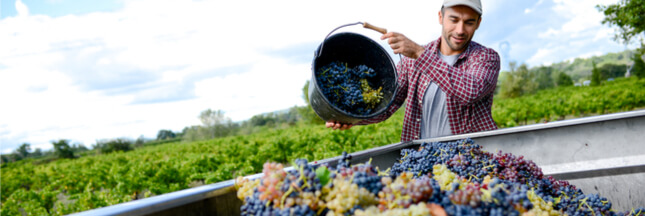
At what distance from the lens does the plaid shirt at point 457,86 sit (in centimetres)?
282

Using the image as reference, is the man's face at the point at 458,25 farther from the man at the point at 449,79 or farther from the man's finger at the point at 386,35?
the man's finger at the point at 386,35

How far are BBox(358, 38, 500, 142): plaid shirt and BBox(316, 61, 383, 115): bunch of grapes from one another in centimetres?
32

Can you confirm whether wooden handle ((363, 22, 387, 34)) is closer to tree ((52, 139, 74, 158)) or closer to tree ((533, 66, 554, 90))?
tree ((52, 139, 74, 158))

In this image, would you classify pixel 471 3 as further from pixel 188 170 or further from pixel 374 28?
pixel 188 170

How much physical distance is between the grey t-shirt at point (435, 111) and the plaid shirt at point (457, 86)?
46mm

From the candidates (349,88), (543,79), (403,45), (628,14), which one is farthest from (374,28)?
(543,79)

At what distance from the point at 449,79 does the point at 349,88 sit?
81 centimetres

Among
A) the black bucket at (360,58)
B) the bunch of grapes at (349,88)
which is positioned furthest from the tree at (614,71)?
the bunch of grapes at (349,88)

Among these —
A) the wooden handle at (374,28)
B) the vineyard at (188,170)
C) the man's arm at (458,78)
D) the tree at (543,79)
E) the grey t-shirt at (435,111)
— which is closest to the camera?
the wooden handle at (374,28)

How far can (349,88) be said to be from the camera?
8.21 ft

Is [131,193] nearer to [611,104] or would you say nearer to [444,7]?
[444,7]

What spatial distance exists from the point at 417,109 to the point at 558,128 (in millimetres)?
1161

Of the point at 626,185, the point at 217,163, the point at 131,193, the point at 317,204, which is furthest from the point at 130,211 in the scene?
the point at 217,163

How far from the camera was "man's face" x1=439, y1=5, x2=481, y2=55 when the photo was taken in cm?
306
